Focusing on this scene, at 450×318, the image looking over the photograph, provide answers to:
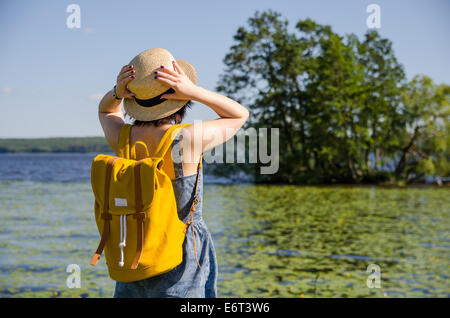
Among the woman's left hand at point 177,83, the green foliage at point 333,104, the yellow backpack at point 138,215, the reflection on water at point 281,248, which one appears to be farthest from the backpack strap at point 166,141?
the green foliage at point 333,104

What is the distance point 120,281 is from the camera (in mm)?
1688

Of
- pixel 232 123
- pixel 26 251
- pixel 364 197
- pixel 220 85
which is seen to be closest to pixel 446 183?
pixel 364 197

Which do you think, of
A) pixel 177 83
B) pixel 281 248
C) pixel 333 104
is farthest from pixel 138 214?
pixel 333 104

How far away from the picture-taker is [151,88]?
1.71m

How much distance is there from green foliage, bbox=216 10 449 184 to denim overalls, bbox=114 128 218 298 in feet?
71.2

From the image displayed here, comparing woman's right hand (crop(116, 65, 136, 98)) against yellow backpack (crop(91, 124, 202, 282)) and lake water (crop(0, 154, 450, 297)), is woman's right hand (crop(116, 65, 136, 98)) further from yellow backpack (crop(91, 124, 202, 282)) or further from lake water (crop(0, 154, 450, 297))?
lake water (crop(0, 154, 450, 297))

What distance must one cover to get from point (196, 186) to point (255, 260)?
17.5 feet

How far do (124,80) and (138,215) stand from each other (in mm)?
522

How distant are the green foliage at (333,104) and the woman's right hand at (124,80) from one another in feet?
71.2

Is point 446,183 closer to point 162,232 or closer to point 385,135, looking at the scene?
point 385,135

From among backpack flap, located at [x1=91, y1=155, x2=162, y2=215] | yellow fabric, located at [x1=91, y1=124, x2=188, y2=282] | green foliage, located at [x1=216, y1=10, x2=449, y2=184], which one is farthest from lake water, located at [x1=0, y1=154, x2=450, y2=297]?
green foliage, located at [x1=216, y1=10, x2=449, y2=184]

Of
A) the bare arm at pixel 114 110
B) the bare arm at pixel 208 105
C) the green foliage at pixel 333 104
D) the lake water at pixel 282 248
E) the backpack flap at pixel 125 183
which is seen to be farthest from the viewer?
the green foliage at pixel 333 104

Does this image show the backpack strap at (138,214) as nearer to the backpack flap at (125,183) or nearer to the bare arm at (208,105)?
the backpack flap at (125,183)

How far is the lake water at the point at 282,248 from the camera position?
558 cm
